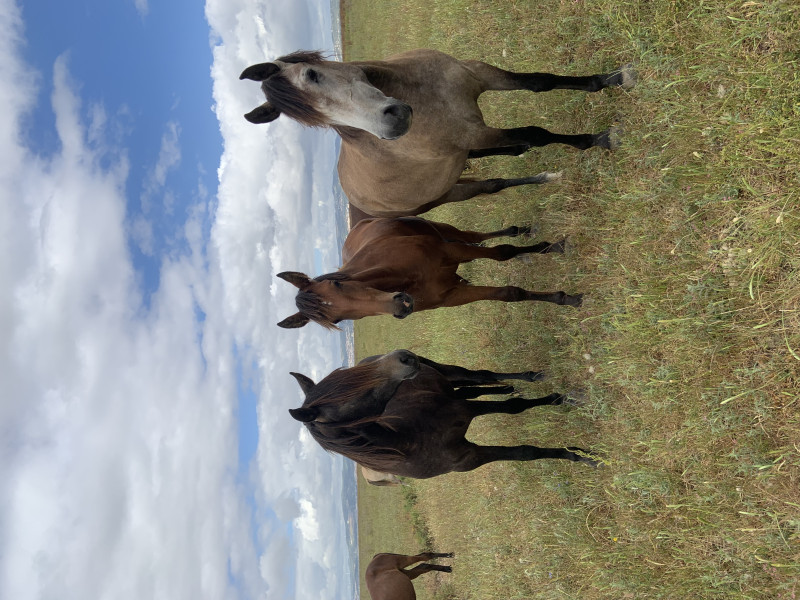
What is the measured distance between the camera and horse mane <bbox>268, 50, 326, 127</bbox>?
2.66 metres

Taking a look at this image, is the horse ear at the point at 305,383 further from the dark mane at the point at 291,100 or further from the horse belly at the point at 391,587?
the horse belly at the point at 391,587

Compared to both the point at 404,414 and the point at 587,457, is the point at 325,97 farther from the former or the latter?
the point at 587,457

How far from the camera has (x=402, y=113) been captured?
2.36m

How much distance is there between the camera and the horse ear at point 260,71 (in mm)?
2658

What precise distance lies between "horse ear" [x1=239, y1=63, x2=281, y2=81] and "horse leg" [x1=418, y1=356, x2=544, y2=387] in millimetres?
2509

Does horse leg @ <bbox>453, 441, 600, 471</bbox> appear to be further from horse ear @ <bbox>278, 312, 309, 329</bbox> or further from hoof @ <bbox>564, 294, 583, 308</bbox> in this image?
horse ear @ <bbox>278, 312, 309, 329</bbox>

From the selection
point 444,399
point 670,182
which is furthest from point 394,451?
point 670,182

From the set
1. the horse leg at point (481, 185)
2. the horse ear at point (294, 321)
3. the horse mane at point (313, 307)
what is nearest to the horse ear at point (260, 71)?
the horse mane at point (313, 307)

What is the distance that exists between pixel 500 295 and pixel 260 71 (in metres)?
2.50

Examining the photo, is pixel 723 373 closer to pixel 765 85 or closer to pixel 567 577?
pixel 765 85

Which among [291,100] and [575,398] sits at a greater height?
[291,100]

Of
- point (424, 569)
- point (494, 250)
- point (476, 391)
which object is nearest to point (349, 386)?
point (476, 391)

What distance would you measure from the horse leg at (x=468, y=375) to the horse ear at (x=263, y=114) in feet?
7.55

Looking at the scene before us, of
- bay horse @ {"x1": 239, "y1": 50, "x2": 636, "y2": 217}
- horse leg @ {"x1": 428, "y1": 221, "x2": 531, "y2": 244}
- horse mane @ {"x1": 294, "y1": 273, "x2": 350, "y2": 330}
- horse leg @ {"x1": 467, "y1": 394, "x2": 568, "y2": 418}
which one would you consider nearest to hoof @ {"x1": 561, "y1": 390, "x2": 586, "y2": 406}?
horse leg @ {"x1": 467, "y1": 394, "x2": 568, "y2": 418}
